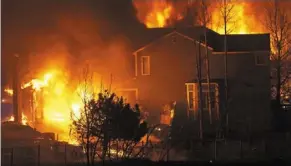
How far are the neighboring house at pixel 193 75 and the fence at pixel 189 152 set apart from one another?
7.98 m

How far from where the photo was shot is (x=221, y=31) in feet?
164

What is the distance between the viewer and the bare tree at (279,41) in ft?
137

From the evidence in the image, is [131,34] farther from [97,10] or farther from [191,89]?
[191,89]

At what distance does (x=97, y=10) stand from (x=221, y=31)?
17032mm

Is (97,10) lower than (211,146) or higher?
higher

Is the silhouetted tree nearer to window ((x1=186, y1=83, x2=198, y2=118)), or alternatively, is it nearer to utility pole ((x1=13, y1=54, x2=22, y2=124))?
→ window ((x1=186, y1=83, x2=198, y2=118))

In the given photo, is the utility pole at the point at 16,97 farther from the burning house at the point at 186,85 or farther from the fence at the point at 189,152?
the fence at the point at 189,152

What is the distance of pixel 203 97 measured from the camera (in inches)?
1475

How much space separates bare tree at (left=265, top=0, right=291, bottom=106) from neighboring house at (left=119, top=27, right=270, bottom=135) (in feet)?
8.12

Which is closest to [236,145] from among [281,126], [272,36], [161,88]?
[281,126]

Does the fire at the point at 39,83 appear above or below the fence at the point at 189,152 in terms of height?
above

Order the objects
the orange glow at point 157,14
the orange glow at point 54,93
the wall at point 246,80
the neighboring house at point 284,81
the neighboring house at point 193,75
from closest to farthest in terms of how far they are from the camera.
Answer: the wall at point 246,80 < the neighboring house at point 193,75 < the neighboring house at point 284,81 < the orange glow at point 54,93 < the orange glow at point 157,14

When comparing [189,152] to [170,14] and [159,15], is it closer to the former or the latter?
[170,14]

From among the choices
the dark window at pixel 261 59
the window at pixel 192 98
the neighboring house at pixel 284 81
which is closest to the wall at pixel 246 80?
the dark window at pixel 261 59
